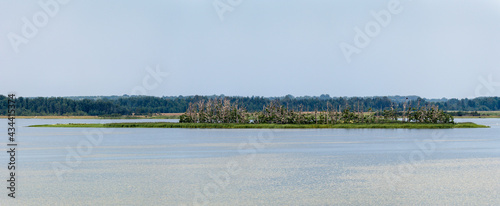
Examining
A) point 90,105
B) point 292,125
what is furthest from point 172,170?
point 90,105

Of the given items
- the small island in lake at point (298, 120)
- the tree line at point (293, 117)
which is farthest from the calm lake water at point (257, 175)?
the tree line at point (293, 117)

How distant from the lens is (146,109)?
135750 mm

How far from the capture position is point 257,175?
21.5 meters

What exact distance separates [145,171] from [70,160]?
627 cm

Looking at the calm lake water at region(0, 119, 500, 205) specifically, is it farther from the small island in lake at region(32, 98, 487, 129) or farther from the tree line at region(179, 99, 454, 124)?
the tree line at region(179, 99, 454, 124)

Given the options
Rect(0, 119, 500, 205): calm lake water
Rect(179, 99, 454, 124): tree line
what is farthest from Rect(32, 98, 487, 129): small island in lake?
Rect(0, 119, 500, 205): calm lake water

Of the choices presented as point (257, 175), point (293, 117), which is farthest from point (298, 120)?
point (257, 175)

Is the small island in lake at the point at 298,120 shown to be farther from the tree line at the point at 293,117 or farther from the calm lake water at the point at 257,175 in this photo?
the calm lake water at the point at 257,175

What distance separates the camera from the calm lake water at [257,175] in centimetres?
1675

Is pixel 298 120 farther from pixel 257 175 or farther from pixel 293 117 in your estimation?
pixel 257 175

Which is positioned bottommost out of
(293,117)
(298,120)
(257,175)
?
(257,175)

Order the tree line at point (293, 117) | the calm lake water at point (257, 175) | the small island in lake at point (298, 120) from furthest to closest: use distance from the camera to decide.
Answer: the tree line at point (293, 117) < the small island in lake at point (298, 120) < the calm lake water at point (257, 175)

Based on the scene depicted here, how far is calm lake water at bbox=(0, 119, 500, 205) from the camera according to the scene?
16.8m

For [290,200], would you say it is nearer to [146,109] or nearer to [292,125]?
[292,125]
